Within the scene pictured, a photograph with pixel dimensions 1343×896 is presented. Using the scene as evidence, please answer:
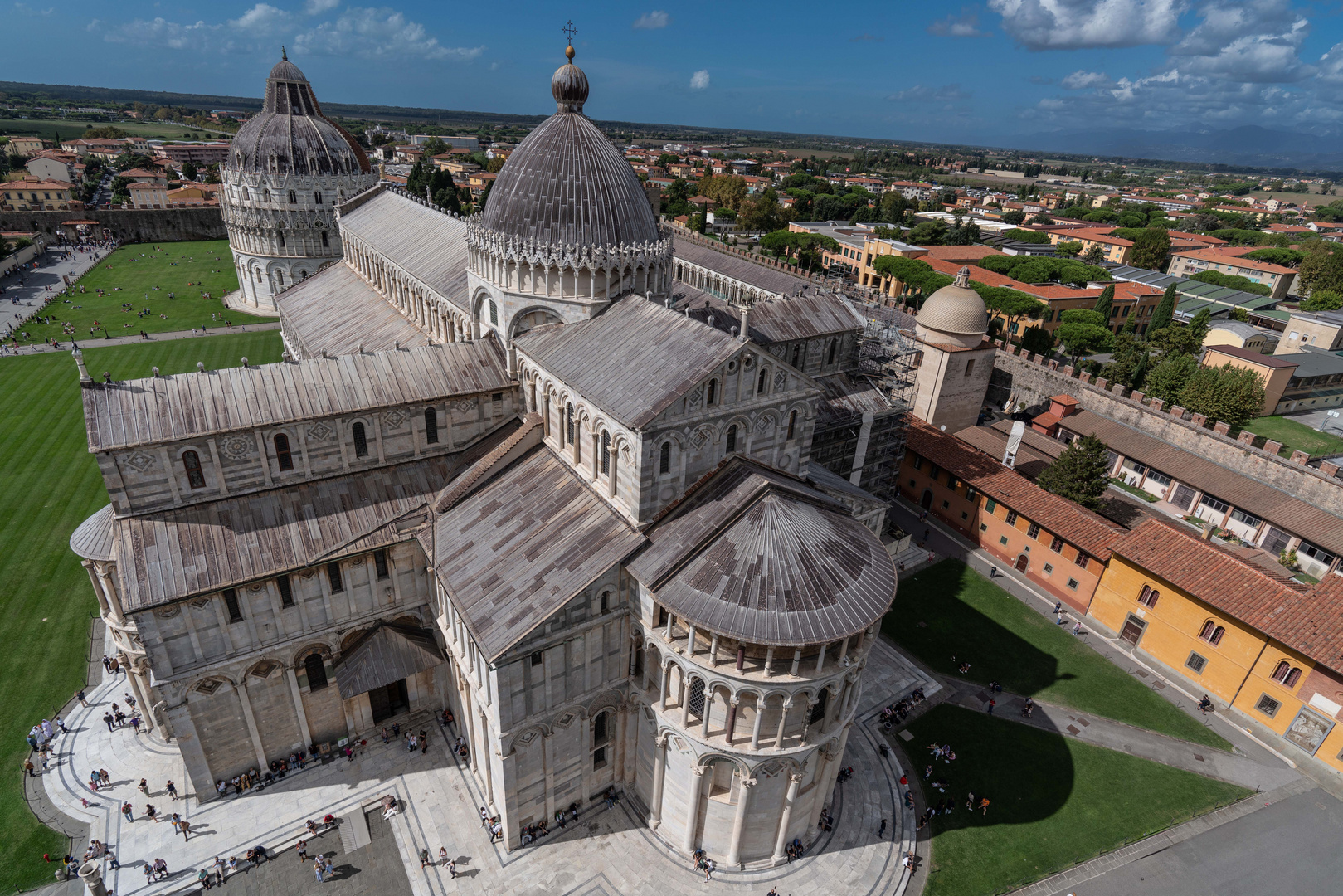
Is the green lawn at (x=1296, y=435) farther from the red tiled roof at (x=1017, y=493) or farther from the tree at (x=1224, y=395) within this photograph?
the red tiled roof at (x=1017, y=493)

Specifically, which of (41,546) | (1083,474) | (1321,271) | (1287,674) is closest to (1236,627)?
(1287,674)

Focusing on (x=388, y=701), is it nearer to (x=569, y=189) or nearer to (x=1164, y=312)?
(x=569, y=189)

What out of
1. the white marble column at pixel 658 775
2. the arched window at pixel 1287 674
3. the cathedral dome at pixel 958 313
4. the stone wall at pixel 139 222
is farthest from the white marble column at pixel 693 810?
the stone wall at pixel 139 222

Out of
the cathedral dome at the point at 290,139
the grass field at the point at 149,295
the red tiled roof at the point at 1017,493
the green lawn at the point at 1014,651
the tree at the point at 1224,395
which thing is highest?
the cathedral dome at the point at 290,139

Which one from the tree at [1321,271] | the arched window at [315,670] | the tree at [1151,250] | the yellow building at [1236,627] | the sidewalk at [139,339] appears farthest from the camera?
the tree at [1151,250]

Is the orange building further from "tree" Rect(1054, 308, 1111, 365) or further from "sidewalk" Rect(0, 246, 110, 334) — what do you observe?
"sidewalk" Rect(0, 246, 110, 334)

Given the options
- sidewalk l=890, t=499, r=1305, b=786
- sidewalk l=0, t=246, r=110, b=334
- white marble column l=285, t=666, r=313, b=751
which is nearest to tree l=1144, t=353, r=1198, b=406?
sidewalk l=890, t=499, r=1305, b=786
